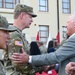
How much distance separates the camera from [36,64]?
4082 millimetres

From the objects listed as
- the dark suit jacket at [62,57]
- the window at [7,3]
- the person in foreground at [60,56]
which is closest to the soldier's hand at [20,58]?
the person in foreground at [60,56]

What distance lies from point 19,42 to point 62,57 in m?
0.67

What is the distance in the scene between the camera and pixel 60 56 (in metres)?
3.93

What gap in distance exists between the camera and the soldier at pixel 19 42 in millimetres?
4293

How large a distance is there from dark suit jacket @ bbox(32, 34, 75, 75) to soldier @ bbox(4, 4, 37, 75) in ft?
1.02

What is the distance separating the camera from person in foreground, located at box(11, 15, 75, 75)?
387cm

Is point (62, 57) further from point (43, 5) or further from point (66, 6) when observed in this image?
point (66, 6)

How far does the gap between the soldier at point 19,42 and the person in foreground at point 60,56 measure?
20 centimetres

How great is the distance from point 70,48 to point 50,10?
2252cm

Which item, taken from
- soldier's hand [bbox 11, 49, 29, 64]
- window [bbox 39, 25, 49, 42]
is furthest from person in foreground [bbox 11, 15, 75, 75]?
window [bbox 39, 25, 49, 42]

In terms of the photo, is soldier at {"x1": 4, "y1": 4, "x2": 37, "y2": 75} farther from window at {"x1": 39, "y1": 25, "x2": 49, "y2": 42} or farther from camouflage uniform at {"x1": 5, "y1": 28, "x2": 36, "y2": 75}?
window at {"x1": 39, "y1": 25, "x2": 49, "y2": 42}

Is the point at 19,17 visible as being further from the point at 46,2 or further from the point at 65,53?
the point at 46,2

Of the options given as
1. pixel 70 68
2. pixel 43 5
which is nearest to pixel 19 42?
pixel 70 68

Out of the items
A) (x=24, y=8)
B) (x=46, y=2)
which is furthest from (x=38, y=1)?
(x=24, y=8)
